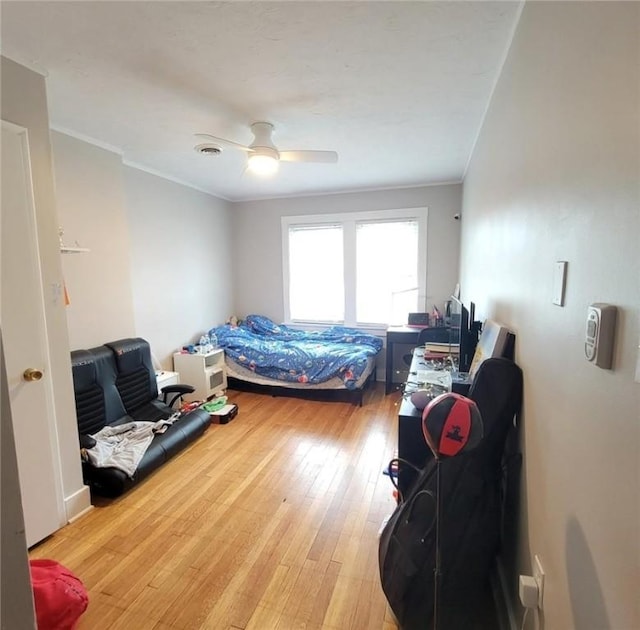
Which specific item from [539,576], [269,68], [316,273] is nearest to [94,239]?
[269,68]

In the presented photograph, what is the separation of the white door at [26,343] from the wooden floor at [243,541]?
286 mm

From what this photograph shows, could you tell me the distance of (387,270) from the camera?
4605 mm

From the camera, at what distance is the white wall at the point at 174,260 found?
3.43 metres

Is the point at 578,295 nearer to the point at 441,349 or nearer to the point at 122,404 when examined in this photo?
the point at 441,349

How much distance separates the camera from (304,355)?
3.88m

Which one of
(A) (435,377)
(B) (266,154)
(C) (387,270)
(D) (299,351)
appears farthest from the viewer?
(C) (387,270)

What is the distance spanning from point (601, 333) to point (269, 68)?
1862 millimetres

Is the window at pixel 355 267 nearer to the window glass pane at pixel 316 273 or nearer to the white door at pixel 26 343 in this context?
the window glass pane at pixel 316 273

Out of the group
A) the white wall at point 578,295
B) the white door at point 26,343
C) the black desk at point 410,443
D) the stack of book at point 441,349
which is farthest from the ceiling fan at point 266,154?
the black desk at point 410,443

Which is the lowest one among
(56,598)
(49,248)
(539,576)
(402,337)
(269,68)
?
(56,598)

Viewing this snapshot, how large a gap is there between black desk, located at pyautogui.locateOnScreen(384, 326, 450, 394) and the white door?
10.3 ft

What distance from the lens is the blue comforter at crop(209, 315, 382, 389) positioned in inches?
147

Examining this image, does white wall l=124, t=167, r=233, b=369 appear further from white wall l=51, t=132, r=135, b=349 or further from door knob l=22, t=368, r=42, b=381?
door knob l=22, t=368, r=42, b=381

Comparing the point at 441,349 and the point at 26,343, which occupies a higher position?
the point at 26,343
